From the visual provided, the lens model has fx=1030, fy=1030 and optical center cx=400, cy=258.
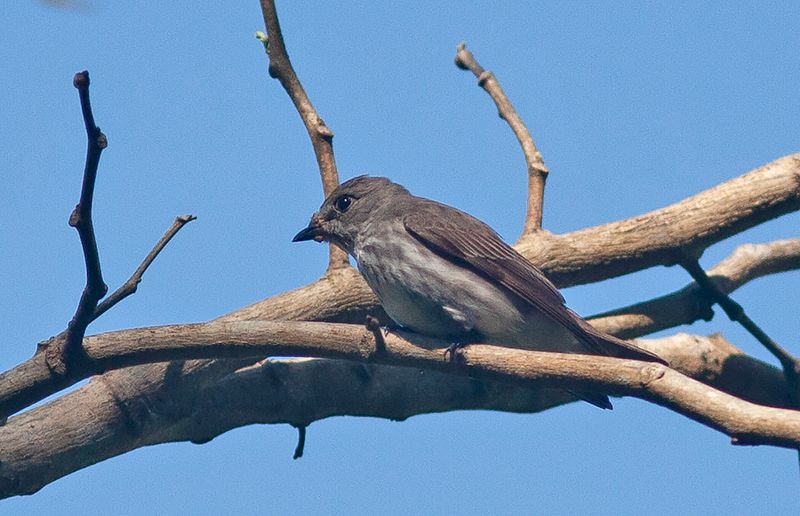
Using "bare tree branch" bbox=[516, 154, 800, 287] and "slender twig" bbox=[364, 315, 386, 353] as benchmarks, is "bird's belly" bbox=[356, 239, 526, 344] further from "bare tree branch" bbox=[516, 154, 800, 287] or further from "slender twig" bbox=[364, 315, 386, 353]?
"slender twig" bbox=[364, 315, 386, 353]

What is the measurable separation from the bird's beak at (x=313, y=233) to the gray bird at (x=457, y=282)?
0.04 metres

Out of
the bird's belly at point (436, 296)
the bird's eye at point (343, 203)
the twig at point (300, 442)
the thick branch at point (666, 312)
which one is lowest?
the twig at point (300, 442)

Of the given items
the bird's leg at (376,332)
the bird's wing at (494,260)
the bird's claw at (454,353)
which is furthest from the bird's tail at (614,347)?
the bird's leg at (376,332)

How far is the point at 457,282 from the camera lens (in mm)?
7016

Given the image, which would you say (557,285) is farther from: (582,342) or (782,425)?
(782,425)

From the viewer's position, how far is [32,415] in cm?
597

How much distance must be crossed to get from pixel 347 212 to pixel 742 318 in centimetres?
315

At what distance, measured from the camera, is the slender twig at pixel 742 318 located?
7.78m

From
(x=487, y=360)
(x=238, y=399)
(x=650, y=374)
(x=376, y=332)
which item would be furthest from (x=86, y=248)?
(x=650, y=374)

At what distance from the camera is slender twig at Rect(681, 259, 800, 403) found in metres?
7.78

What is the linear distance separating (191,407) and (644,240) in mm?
3441

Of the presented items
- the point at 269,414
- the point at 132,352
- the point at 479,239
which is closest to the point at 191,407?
the point at 269,414

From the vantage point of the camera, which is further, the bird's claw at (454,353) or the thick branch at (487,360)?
the bird's claw at (454,353)

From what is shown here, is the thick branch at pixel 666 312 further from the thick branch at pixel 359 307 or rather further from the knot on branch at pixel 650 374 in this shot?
the knot on branch at pixel 650 374
